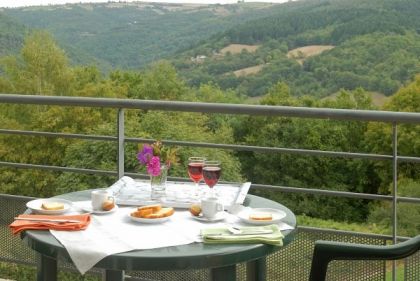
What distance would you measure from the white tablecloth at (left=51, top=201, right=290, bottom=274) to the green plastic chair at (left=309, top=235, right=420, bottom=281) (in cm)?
13

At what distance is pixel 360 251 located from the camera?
1.71 metres

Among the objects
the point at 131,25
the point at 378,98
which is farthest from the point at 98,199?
the point at 131,25

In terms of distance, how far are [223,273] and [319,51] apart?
1317 inches

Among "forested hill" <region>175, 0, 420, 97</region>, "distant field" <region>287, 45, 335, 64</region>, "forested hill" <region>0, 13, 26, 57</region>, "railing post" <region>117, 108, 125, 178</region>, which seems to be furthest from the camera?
"forested hill" <region>0, 13, 26, 57</region>

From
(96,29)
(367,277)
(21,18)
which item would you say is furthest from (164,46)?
(367,277)

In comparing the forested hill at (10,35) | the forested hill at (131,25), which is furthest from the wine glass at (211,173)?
the forested hill at (131,25)

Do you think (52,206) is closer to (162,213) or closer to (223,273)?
(162,213)

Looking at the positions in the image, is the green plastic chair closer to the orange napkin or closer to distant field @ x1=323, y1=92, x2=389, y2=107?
the orange napkin

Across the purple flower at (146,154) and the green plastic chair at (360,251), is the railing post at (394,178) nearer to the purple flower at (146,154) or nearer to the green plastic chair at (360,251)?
the green plastic chair at (360,251)

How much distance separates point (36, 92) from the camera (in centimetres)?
3281

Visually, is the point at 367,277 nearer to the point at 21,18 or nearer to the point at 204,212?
the point at 204,212

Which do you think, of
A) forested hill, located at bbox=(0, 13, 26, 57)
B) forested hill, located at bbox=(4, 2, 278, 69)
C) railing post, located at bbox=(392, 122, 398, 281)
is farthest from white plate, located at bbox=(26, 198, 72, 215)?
forested hill, located at bbox=(4, 2, 278, 69)

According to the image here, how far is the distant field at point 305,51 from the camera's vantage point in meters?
33.9

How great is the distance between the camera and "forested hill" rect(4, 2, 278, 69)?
39.5 meters
